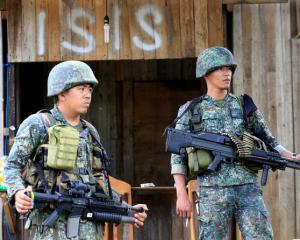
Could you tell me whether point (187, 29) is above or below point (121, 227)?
above

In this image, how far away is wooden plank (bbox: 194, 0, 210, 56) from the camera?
7.01 metres

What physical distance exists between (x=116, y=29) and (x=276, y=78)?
1675mm

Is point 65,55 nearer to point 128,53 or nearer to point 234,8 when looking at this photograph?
point 128,53

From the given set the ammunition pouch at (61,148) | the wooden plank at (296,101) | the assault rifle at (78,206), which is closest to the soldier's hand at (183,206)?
the assault rifle at (78,206)

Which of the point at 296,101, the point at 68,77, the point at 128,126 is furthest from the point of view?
the point at 128,126

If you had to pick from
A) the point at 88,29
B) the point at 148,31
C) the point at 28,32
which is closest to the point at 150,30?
the point at 148,31

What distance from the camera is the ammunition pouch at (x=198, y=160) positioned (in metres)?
5.11

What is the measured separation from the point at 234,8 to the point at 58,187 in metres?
3.41

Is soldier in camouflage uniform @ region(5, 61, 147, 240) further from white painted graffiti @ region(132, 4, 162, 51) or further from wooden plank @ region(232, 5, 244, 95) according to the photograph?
wooden plank @ region(232, 5, 244, 95)

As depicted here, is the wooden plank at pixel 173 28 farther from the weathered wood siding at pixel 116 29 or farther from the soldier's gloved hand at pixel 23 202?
the soldier's gloved hand at pixel 23 202

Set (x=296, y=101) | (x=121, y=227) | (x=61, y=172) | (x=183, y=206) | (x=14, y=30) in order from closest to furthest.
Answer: (x=61, y=172) < (x=183, y=206) < (x=296, y=101) < (x=14, y=30) < (x=121, y=227)

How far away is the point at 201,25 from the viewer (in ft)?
23.1

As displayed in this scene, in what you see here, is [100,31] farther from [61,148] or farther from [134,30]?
[61,148]

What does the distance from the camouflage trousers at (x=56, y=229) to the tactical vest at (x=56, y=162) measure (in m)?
0.19
